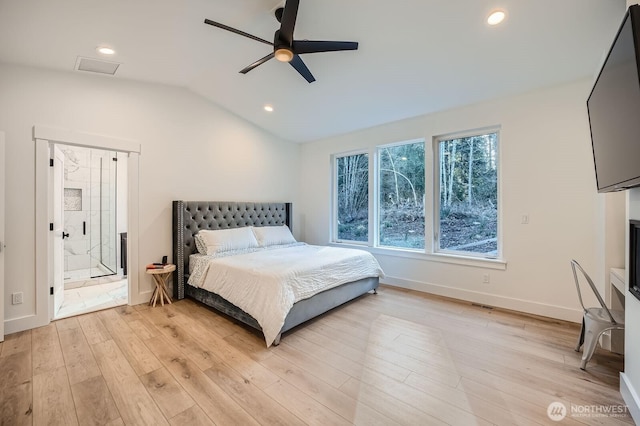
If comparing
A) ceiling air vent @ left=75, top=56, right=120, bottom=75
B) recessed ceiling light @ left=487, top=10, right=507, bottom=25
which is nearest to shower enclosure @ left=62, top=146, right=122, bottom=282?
ceiling air vent @ left=75, top=56, right=120, bottom=75

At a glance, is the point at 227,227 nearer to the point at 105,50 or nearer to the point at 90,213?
the point at 105,50

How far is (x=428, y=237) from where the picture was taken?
4.00m

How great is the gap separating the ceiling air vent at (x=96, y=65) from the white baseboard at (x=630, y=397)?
17.1 feet

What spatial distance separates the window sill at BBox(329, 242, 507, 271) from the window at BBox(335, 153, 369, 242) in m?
0.34

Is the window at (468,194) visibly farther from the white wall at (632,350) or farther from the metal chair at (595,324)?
the white wall at (632,350)

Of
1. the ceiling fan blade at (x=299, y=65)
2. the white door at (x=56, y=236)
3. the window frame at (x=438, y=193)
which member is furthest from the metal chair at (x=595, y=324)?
Answer: the white door at (x=56, y=236)

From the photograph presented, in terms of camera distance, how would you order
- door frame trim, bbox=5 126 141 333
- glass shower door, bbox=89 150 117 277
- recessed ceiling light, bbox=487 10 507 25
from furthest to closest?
glass shower door, bbox=89 150 117 277
door frame trim, bbox=5 126 141 333
recessed ceiling light, bbox=487 10 507 25

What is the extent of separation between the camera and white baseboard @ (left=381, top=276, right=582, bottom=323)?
2.99 meters

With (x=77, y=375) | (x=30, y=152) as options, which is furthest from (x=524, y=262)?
(x=30, y=152)

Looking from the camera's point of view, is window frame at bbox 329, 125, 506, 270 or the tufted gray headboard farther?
the tufted gray headboard

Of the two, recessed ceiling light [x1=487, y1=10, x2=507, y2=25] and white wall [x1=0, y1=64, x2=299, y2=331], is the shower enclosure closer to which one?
white wall [x1=0, y1=64, x2=299, y2=331]

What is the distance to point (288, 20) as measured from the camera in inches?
79.0

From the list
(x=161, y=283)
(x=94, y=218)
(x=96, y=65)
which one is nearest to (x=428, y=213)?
(x=161, y=283)

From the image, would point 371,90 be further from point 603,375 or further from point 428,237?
point 603,375
